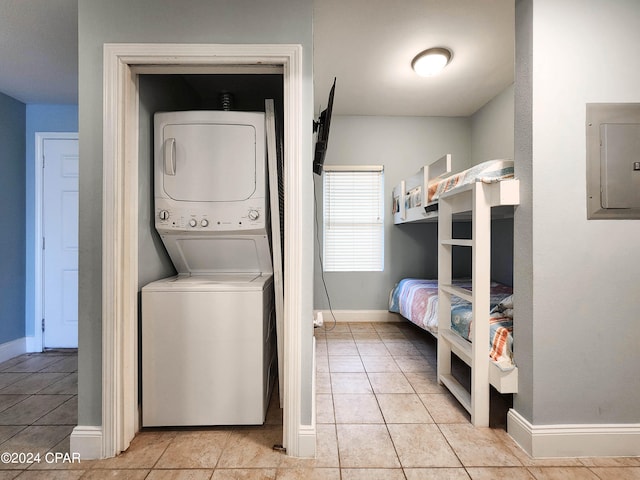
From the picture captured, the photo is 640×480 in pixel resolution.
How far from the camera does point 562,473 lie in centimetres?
137

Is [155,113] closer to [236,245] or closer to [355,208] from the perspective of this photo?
[236,245]

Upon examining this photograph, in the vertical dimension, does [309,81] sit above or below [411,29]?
below

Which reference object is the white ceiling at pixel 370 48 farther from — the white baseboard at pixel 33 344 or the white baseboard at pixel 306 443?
the white baseboard at pixel 306 443

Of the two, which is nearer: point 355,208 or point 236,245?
point 236,245

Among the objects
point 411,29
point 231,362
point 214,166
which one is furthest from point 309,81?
point 231,362

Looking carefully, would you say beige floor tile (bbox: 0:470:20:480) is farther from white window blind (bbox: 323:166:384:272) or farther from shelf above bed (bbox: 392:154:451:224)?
white window blind (bbox: 323:166:384:272)

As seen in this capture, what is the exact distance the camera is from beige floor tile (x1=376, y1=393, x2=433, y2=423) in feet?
5.92

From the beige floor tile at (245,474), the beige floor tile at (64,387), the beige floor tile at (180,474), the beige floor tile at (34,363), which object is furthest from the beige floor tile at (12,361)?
the beige floor tile at (245,474)

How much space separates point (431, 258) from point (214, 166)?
9.56 feet

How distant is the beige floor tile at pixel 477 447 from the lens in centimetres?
145

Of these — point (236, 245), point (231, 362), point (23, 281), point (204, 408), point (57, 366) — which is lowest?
point (57, 366)

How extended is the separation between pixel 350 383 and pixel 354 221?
6.84 ft

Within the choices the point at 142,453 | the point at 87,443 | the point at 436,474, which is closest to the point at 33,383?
the point at 87,443

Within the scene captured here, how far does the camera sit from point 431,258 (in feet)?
12.8
